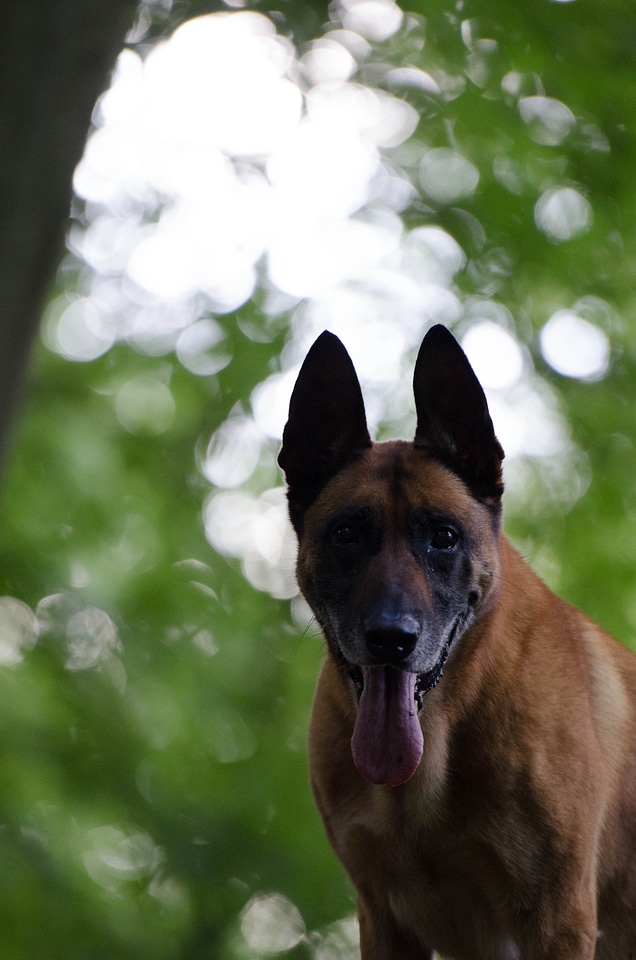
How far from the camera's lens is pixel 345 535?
10.6 feet

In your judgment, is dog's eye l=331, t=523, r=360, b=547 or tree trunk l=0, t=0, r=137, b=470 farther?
dog's eye l=331, t=523, r=360, b=547

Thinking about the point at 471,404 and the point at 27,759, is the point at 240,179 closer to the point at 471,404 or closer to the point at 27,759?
the point at 27,759

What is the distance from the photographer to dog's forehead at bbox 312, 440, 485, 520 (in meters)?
3.19

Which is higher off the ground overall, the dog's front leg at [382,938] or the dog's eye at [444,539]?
the dog's eye at [444,539]

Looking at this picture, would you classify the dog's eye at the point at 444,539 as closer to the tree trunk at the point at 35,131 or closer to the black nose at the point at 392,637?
the black nose at the point at 392,637

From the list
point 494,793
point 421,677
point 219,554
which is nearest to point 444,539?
point 421,677

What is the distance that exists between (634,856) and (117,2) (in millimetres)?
2977

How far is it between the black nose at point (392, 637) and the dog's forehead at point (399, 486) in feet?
1.48

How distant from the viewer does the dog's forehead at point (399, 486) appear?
10.5ft

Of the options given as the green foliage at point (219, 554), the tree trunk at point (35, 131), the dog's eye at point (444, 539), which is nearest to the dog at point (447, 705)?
the dog's eye at point (444, 539)

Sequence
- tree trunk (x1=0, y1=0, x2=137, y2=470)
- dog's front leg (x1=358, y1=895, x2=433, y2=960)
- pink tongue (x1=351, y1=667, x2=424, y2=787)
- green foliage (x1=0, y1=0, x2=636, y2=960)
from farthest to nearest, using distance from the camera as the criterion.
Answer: green foliage (x1=0, y1=0, x2=636, y2=960)
dog's front leg (x1=358, y1=895, x2=433, y2=960)
pink tongue (x1=351, y1=667, x2=424, y2=787)
tree trunk (x1=0, y1=0, x2=137, y2=470)

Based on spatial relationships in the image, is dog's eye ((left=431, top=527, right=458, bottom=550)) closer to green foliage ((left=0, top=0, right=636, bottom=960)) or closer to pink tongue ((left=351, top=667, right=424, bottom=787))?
pink tongue ((left=351, top=667, right=424, bottom=787))

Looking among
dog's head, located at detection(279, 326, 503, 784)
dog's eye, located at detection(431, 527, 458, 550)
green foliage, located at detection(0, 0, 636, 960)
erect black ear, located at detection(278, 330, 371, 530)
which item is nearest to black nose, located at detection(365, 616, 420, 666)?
dog's head, located at detection(279, 326, 503, 784)

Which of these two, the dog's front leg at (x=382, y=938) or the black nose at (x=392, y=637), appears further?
the dog's front leg at (x=382, y=938)
